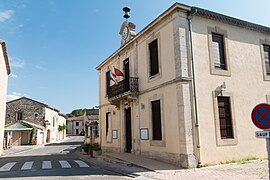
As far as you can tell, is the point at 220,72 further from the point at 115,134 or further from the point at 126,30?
the point at 115,134

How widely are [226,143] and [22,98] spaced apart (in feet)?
107

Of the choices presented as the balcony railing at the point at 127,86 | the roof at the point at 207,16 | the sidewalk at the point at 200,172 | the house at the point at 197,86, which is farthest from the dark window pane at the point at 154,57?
the sidewalk at the point at 200,172

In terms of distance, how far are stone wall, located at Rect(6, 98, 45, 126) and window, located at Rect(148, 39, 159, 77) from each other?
2753cm

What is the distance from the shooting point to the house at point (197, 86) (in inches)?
390

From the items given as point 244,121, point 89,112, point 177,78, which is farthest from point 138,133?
point 89,112

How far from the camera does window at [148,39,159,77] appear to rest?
39.5 feet

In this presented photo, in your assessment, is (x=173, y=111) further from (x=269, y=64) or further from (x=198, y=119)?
(x=269, y=64)

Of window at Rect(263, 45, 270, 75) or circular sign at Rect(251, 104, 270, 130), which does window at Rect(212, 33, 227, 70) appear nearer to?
window at Rect(263, 45, 270, 75)

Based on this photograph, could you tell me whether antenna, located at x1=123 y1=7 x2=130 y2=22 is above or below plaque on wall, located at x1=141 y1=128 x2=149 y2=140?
above

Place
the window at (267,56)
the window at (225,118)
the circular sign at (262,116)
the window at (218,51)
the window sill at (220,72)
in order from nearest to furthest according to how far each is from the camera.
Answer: the circular sign at (262,116) → the window at (225,118) → the window sill at (220,72) → the window at (218,51) → the window at (267,56)

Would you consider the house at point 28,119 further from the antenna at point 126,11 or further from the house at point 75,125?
the house at point 75,125

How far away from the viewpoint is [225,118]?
10695mm

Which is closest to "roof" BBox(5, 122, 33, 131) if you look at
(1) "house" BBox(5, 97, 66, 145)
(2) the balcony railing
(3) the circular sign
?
(1) "house" BBox(5, 97, 66, 145)

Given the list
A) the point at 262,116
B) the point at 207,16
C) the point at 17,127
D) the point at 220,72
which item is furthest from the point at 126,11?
the point at 17,127
